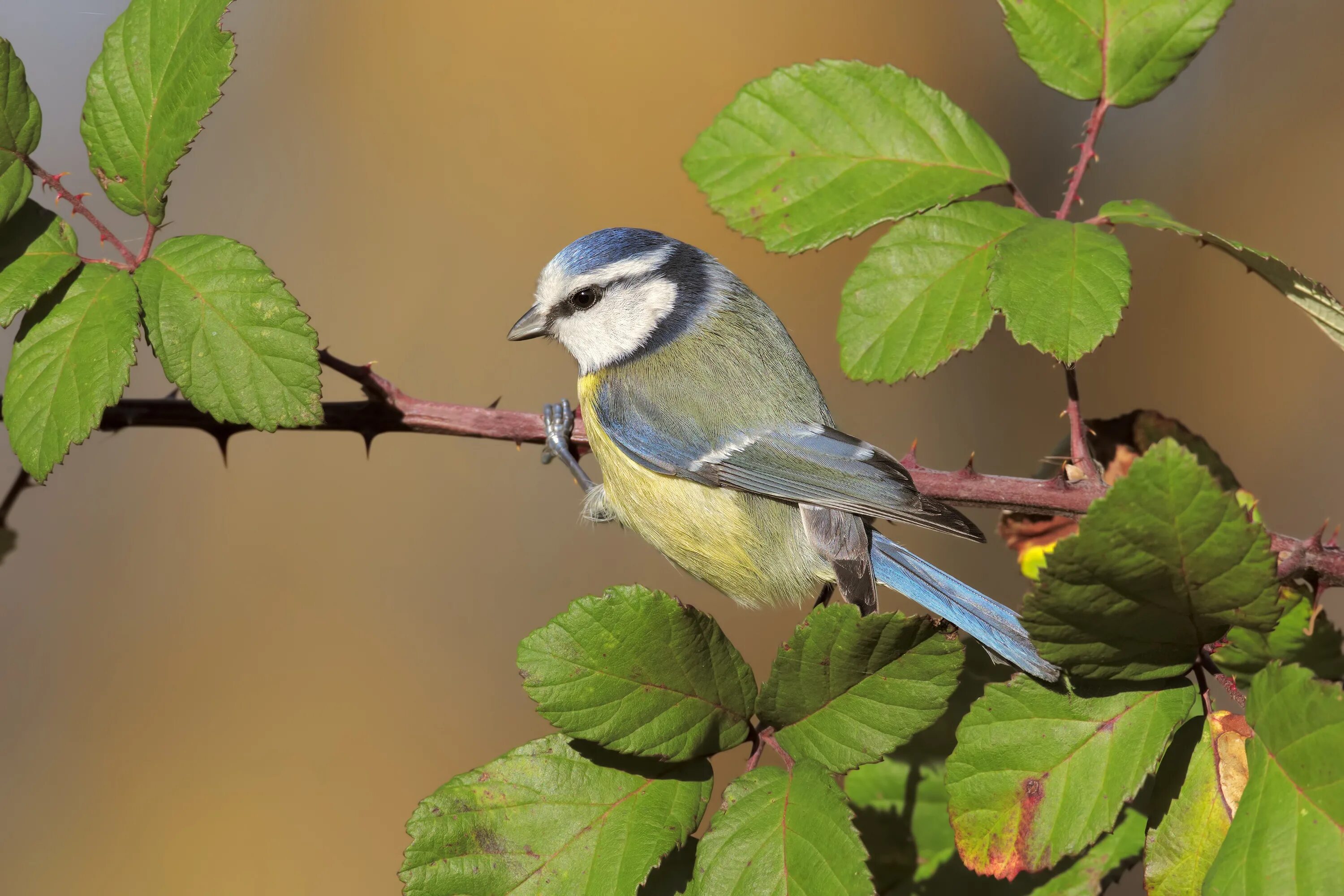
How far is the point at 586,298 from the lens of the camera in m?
2.44

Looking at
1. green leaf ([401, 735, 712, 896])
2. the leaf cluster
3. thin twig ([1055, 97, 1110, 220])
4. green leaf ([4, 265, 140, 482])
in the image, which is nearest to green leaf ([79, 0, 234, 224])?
the leaf cluster

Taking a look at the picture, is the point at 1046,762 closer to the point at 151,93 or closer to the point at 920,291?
the point at 920,291

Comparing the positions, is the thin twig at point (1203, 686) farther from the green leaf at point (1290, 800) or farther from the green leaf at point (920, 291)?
the green leaf at point (920, 291)

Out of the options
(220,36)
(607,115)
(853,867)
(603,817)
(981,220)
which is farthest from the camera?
(607,115)

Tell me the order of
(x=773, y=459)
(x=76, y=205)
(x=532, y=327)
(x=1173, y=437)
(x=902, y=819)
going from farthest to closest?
(x=532, y=327), (x=773, y=459), (x=1173, y=437), (x=902, y=819), (x=76, y=205)

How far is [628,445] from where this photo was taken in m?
2.15

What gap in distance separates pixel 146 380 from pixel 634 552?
2.67 m

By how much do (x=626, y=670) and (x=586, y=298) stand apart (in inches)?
57.0

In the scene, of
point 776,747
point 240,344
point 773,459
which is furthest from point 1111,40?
point 240,344

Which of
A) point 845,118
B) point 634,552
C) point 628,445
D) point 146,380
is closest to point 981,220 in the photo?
point 845,118

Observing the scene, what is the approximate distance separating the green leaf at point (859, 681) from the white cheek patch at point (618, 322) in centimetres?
131

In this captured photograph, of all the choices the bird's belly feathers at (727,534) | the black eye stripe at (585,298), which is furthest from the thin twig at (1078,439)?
the black eye stripe at (585,298)

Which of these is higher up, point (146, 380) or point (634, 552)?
point (146, 380)

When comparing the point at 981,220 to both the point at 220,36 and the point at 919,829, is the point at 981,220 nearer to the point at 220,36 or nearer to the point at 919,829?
the point at 919,829
